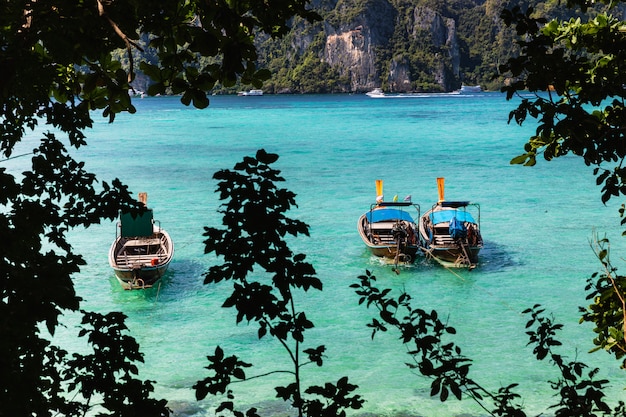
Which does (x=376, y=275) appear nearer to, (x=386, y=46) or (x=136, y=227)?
(x=136, y=227)

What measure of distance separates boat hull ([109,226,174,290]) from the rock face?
133 m

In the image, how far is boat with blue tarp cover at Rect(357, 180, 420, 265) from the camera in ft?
58.0

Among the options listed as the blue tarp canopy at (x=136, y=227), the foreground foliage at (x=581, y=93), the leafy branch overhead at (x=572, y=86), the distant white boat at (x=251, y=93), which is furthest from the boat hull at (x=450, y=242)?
the distant white boat at (x=251, y=93)

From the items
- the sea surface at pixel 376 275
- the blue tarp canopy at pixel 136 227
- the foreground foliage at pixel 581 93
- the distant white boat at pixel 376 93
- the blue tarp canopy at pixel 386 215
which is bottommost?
the sea surface at pixel 376 275

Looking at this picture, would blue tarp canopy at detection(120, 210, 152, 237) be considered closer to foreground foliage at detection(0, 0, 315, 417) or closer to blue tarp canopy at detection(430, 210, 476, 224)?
blue tarp canopy at detection(430, 210, 476, 224)

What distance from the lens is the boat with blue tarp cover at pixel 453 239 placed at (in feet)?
57.5

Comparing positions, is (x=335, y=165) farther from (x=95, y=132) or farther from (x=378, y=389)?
(x=95, y=132)

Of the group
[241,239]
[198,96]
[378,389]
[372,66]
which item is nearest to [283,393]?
[241,239]

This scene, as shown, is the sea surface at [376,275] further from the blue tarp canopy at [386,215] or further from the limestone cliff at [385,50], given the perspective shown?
the limestone cliff at [385,50]

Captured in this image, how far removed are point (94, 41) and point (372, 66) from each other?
153m

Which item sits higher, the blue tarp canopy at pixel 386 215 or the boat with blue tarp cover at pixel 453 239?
the blue tarp canopy at pixel 386 215

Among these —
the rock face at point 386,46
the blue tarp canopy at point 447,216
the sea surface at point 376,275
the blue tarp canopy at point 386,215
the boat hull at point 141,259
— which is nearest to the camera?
the sea surface at point 376,275

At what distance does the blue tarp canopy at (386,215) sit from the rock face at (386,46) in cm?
13012

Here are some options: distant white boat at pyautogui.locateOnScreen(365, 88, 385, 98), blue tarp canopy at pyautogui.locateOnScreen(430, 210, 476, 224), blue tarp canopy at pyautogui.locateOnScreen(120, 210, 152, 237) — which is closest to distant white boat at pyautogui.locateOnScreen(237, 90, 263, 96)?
distant white boat at pyautogui.locateOnScreen(365, 88, 385, 98)
